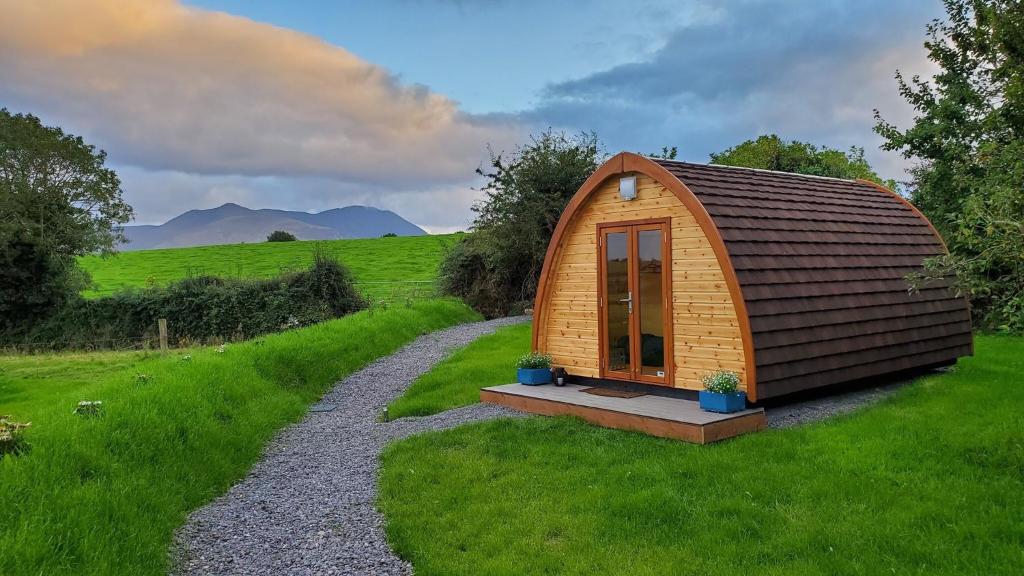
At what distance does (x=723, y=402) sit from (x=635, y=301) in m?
2.07

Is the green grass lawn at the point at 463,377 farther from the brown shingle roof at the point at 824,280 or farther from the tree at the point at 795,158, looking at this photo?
the tree at the point at 795,158

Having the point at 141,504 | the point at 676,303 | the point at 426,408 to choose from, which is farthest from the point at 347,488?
the point at 676,303

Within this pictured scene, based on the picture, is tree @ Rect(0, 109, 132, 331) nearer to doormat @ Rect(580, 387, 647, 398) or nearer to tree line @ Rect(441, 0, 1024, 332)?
tree line @ Rect(441, 0, 1024, 332)

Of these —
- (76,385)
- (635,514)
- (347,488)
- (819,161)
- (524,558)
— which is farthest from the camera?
(819,161)

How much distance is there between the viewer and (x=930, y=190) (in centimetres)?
1580

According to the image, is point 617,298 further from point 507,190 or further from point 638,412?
point 507,190

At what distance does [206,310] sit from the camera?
21.3 metres

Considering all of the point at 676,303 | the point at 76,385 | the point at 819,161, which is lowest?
the point at 76,385

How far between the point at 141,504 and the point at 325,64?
10.5 m

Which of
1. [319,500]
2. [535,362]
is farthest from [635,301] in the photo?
[319,500]

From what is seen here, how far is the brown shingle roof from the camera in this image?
799 centimetres

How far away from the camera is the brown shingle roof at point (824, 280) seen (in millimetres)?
7988

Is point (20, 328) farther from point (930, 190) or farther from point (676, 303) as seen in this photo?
point (930, 190)

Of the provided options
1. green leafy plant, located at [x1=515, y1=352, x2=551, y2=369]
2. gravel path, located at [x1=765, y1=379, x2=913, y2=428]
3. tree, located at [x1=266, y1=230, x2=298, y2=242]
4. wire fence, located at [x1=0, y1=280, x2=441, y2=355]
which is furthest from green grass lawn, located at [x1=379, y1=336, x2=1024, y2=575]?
tree, located at [x1=266, y1=230, x2=298, y2=242]
